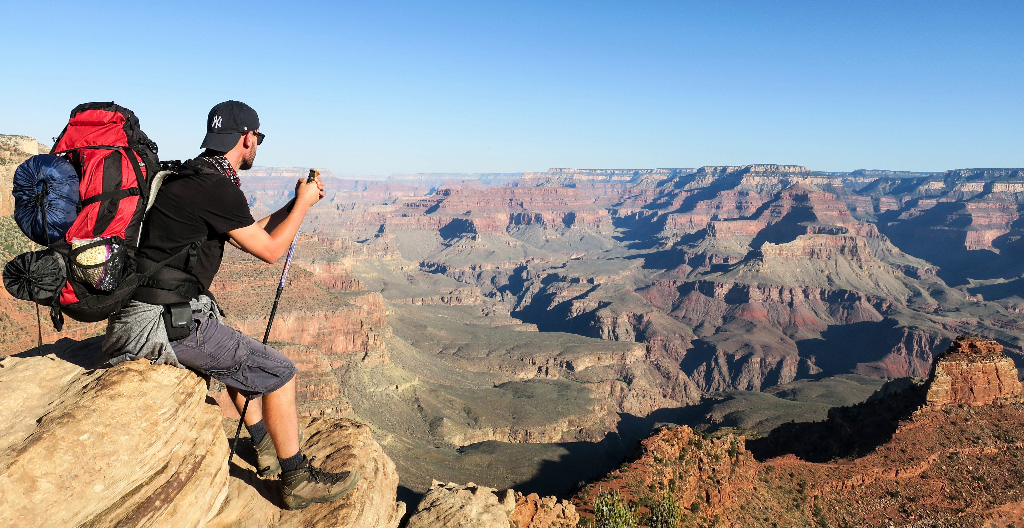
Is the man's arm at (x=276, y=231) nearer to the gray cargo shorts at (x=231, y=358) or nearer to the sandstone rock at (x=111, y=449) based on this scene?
the gray cargo shorts at (x=231, y=358)

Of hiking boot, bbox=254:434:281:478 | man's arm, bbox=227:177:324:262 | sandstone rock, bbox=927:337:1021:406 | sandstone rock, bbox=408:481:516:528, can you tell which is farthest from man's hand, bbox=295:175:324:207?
sandstone rock, bbox=927:337:1021:406

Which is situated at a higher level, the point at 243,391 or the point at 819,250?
the point at 243,391

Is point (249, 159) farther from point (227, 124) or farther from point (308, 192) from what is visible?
point (308, 192)

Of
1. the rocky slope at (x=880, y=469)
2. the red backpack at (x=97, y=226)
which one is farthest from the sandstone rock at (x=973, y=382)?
the red backpack at (x=97, y=226)

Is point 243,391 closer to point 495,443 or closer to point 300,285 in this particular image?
point 495,443

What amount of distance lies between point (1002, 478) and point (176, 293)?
38624mm

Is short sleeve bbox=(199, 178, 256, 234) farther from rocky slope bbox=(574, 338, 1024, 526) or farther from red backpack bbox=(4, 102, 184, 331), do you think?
rocky slope bbox=(574, 338, 1024, 526)

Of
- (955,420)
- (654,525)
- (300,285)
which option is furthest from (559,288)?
(654,525)

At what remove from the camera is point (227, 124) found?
7176 millimetres

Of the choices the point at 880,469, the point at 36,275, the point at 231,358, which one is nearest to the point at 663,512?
the point at 880,469

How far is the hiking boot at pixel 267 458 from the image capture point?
8.77 meters

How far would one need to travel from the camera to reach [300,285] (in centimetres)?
7231

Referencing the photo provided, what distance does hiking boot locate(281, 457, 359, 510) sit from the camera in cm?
844

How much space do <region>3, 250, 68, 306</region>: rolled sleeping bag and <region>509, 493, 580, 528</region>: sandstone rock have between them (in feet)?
41.8
